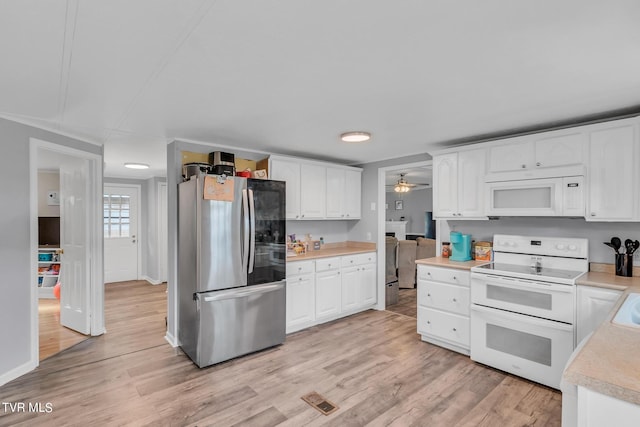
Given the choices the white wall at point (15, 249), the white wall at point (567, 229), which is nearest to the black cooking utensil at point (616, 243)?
the white wall at point (567, 229)

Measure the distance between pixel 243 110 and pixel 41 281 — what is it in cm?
564

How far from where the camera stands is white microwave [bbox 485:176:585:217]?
9.20 ft

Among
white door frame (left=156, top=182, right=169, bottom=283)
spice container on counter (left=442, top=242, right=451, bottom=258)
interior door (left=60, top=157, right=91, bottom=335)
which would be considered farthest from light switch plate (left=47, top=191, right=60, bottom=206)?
spice container on counter (left=442, top=242, right=451, bottom=258)

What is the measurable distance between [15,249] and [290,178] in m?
2.75

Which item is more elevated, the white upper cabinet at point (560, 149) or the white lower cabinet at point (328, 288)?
the white upper cabinet at point (560, 149)

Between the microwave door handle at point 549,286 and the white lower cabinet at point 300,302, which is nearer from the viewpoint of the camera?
the microwave door handle at point 549,286

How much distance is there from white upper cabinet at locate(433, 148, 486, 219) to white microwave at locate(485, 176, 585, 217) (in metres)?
0.13

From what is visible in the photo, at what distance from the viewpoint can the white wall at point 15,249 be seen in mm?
2668

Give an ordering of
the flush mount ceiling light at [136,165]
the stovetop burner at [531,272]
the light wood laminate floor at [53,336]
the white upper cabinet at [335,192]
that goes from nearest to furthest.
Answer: the stovetop burner at [531,272] < the light wood laminate floor at [53,336] < the white upper cabinet at [335,192] < the flush mount ceiling light at [136,165]

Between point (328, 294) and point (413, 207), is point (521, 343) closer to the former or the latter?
point (328, 294)

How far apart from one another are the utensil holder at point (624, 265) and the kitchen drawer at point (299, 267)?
295cm

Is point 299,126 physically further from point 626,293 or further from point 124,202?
point 124,202

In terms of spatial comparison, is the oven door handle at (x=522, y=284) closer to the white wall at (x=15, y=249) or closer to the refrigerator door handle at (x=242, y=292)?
the refrigerator door handle at (x=242, y=292)

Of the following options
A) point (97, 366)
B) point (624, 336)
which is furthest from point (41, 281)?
point (624, 336)
